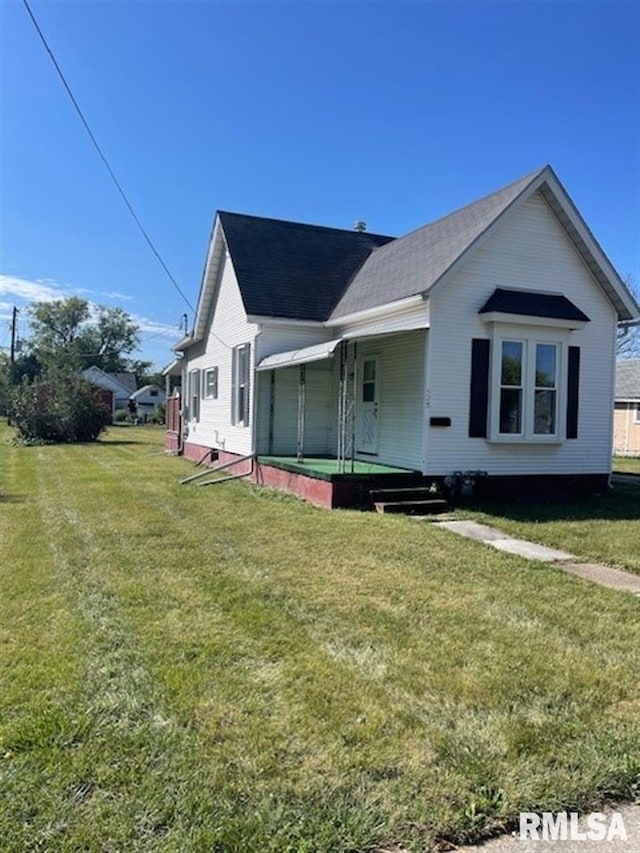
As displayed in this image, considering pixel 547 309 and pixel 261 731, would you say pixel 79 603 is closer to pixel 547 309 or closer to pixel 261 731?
pixel 261 731

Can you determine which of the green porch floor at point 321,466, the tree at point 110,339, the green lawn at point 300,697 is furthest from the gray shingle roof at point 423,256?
the tree at point 110,339

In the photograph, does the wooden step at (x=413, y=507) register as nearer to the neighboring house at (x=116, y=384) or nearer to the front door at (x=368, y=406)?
the front door at (x=368, y=406)

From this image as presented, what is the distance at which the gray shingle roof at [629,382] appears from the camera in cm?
2823

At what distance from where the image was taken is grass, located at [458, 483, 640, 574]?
7.23 m

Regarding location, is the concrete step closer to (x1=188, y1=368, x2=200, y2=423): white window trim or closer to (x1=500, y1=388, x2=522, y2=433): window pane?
(x1=500, y1=388, x2=522, y2=433): window pane

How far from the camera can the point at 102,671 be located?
144 inches

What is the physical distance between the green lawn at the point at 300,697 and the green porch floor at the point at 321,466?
3688 millimetres

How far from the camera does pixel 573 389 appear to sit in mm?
11398

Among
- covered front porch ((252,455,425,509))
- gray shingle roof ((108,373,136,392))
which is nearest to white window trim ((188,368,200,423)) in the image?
covered front porch ((252,455,425,509))

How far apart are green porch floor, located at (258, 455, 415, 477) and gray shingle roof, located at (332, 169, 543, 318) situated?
3091 mm

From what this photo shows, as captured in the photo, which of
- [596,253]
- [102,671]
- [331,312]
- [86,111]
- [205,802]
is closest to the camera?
[205,802]

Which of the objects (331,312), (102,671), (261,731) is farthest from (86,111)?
(261,731)

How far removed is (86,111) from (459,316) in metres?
8.44

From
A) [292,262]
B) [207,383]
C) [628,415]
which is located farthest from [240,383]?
[628,415]
